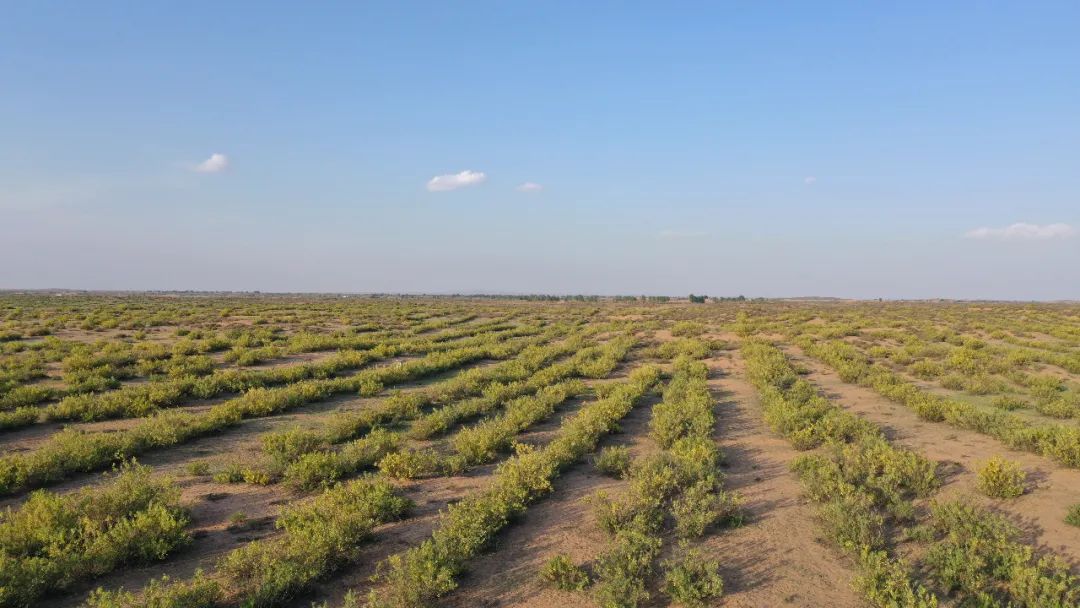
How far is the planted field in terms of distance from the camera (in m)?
5.45

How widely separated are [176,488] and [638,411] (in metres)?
9.74

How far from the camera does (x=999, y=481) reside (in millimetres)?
7895

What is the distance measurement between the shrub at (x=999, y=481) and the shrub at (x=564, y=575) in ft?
21.2

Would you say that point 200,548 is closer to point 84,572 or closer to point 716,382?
point 84,572

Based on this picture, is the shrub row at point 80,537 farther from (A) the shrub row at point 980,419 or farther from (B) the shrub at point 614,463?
(A) the shrub row at point 980,419

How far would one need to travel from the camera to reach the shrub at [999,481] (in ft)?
25.7

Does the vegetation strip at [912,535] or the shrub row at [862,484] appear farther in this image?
the shrub row at [862,484]

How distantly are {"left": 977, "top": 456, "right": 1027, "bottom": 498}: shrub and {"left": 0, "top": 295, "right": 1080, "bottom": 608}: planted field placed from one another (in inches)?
1.5

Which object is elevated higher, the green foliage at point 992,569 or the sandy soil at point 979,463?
the green foliage at point 992,569

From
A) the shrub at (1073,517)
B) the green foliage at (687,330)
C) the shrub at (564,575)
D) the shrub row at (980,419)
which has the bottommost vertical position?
the shrub at (564,575)

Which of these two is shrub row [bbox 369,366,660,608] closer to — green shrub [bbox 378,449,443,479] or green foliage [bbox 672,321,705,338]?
green shrub [bbox 378,449,443,479]

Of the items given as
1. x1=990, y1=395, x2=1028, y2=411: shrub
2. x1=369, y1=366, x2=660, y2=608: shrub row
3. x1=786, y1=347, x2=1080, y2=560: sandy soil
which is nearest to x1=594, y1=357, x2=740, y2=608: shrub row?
x1=369, y1=366, x2=660, y2=608: shrub row

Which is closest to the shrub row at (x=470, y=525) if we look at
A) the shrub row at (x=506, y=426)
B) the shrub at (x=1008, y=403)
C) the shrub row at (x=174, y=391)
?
the shrub row at (x=506, y=426)

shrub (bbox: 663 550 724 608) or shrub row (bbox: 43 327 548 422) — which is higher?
shrub row (bbox: 43 327 548 422)
